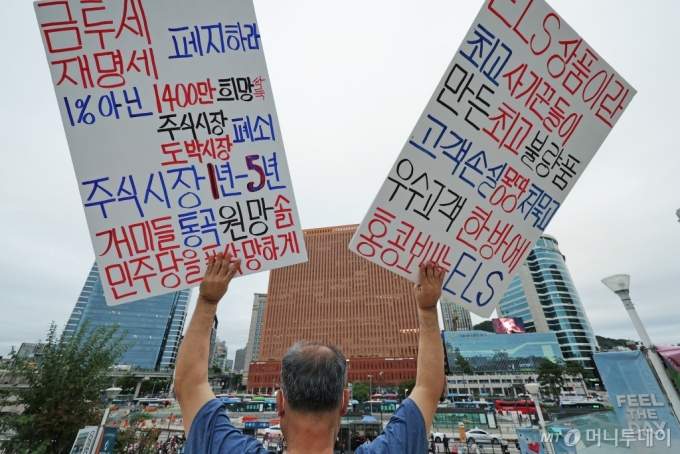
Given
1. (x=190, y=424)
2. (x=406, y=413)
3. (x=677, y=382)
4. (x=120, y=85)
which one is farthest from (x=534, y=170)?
(x=677, y=382)

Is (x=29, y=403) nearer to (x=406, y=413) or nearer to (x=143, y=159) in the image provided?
(x=143, y=159)

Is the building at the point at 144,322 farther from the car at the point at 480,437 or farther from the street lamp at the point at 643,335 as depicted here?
the street lamp at the point at 643,335

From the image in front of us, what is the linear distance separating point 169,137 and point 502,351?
82080 millimetres

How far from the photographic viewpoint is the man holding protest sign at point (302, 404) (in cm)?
106

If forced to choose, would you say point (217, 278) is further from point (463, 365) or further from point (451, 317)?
point (451, 317)

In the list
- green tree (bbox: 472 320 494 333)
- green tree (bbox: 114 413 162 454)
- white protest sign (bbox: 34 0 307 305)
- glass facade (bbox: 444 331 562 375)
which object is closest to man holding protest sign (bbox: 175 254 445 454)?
white protest sign (bbox: 34 0 307 305)

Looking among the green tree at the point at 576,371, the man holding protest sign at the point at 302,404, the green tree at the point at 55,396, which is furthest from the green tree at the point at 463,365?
the man holding protest sign at the point at 302,404

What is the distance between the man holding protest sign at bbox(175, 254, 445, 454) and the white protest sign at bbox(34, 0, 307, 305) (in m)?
0.61

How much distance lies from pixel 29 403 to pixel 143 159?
28.2 ft

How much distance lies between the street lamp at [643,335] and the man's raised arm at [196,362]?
232 inches

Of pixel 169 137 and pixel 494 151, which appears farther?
pixel 494 151

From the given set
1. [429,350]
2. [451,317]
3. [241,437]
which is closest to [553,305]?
[451,317]

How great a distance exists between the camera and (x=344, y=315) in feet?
255

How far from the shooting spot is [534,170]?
7.04 ft
